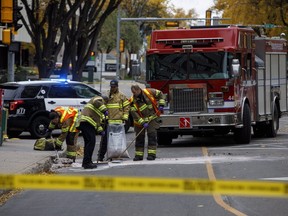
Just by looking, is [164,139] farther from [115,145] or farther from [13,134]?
[13,134]

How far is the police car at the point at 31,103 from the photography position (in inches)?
836

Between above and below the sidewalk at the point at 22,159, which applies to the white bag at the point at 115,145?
above

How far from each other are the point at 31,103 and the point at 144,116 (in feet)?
21.9

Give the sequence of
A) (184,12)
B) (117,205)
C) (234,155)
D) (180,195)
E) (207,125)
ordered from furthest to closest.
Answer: (184,12), (207,125), (234,155), (180,195), (117,205)

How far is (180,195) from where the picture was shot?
1094cm

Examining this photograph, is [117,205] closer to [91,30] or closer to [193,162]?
[193,162]

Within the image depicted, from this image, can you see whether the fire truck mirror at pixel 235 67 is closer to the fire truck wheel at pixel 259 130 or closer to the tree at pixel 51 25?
the fire truck wheel at pixel 259 130

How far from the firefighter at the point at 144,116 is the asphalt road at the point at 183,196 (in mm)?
316

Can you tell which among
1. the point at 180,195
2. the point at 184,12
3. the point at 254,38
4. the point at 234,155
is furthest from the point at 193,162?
the point at 184,12

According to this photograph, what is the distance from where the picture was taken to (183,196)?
10828mm

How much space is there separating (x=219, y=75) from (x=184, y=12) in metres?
75.4

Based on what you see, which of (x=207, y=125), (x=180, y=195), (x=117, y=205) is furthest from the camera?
(x=207, y=125)

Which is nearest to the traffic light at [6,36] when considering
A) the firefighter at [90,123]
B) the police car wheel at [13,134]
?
the police car wheel at [13,134]

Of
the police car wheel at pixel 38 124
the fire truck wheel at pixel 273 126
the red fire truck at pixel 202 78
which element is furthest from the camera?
the fire truck wheel at pixel 273 126
